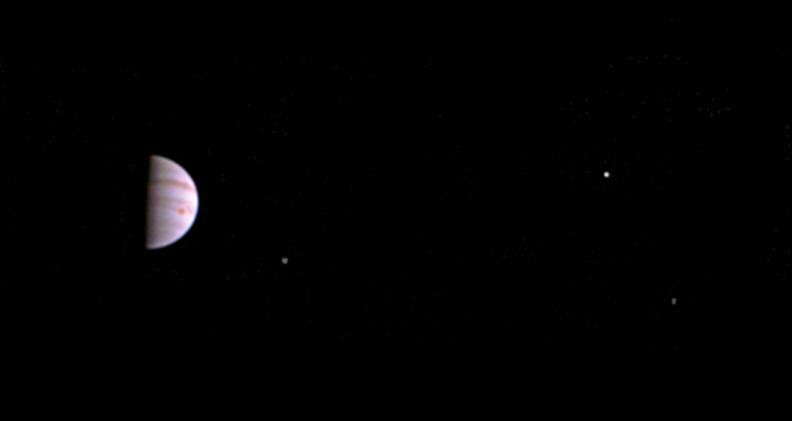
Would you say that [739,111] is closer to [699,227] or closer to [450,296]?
[699,227]

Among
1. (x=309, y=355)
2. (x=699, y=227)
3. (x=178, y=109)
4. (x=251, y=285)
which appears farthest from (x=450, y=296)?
(x=178, y=109)

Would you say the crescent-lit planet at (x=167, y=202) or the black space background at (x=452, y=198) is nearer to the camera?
the crescent-lit planet at (x=167, y=202)

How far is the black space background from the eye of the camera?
10.3 feet

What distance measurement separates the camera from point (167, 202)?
294 centimetres

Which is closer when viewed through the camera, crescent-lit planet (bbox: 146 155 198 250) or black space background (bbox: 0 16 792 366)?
crescent-lit planet (bbox: 146 155 198 250)

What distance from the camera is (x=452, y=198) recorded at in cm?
335

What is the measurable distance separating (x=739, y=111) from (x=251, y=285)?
236cm

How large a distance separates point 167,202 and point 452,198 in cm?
127

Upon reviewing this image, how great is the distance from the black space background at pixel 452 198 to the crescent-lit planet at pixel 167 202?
0.33 ft

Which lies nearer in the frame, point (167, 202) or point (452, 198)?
point (167, 202)

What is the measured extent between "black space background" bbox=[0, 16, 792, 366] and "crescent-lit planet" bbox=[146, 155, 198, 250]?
0.10 m

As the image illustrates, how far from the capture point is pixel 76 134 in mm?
3078

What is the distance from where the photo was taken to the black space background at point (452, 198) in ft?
10.3

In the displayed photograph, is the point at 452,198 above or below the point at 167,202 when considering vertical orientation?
above
